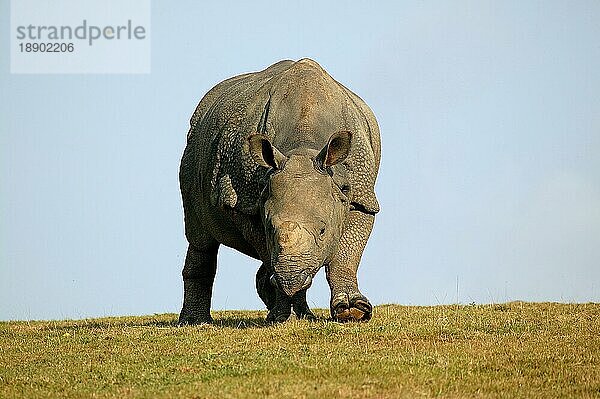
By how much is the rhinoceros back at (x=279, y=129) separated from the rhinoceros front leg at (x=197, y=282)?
1306mm

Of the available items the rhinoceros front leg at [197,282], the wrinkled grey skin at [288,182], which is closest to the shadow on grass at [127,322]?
the rhinoceros front leg at [197,282]

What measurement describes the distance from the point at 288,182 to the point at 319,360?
10.3ft

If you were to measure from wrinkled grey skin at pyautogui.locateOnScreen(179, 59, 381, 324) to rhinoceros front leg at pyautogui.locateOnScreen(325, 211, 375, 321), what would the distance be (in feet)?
0.05

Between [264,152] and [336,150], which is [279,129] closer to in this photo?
[264,152]

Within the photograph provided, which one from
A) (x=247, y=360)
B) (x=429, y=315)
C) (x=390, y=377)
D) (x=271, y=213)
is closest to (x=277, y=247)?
(x=271, y=213)

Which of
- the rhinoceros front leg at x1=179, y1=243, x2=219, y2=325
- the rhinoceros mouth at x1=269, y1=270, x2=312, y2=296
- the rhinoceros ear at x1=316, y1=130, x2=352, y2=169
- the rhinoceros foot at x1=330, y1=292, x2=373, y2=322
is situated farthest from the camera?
the rhinoceros front leg at x1=179, y1=243, x2=219, y2=325

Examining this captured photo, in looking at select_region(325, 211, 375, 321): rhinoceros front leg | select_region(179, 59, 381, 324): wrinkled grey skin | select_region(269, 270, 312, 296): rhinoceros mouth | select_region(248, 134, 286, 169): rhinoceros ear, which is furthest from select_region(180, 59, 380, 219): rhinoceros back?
select_region(269, 270, 312, 296): rhinoceros mouth

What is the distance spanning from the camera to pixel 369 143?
53.5 ft

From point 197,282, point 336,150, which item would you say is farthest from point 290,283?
point 197,282

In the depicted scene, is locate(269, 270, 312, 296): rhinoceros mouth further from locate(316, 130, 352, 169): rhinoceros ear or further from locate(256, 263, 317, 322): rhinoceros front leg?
locate(316, 130, 352, 169): rhinoceros ear

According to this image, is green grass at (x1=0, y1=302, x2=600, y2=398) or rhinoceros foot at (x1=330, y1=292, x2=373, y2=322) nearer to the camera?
green grass at (x1=0, y1=302, x2=600, y2=398)

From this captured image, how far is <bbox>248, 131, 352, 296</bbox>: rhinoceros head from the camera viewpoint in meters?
13.4

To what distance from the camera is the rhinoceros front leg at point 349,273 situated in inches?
582

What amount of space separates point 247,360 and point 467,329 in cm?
363
